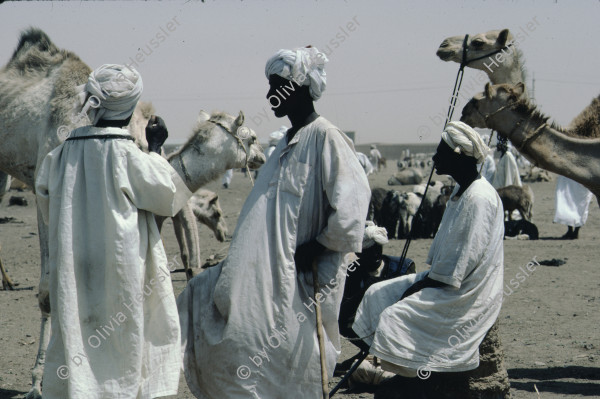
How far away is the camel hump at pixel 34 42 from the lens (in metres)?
7.34

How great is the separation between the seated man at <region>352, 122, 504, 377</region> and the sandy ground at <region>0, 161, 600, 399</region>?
48.3 inches

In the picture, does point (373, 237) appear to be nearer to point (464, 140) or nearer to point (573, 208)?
point (464, 140)

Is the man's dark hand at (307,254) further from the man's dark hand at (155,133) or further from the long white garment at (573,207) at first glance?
the long white garment at (573,207)

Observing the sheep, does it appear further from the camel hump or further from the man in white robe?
the man in white robe

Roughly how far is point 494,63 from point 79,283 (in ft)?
21.6

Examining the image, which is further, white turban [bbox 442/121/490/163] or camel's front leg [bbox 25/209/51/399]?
camel's front leg [bbox 25/209/51/399]

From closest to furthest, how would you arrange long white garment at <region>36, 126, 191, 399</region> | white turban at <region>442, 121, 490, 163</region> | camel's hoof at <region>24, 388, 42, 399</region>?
long white garment at <region>36, 126, 191, 399</region> → white turban at <region>442, 121, 490, 163</region> → camel's hoof at <region>24, 388, 42, 399</region>

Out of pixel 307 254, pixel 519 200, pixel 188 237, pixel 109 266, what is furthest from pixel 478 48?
pixel 519 200

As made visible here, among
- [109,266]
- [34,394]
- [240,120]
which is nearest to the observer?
[109,266]

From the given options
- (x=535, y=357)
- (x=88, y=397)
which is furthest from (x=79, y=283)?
(x=535, y=357)

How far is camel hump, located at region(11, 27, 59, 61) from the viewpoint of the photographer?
24.1 ft

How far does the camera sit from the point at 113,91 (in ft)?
14.4

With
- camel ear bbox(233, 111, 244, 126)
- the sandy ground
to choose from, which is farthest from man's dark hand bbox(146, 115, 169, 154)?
the sandy ground

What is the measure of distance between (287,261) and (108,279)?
3.19 ft
